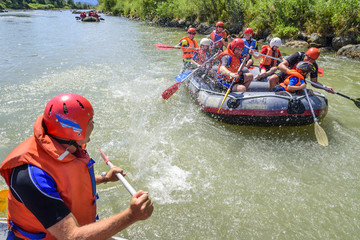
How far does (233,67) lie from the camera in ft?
18.5

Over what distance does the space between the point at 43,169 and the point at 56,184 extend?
0.37 ft

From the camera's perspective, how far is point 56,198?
1300 mm

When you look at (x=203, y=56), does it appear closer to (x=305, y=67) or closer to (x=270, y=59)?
(x=270, y=59)

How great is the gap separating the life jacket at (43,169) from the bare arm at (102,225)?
17 cm

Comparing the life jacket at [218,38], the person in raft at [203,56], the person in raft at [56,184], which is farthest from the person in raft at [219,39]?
the person in raft at [56,184]

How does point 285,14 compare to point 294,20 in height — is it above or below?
above

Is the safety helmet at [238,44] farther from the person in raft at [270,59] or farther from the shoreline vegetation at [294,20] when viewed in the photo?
the shoreline vegetation at [294,20]

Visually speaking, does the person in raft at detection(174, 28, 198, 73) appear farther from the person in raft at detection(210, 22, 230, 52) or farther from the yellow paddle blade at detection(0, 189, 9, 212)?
the yellow paddle blade at detection(0, 189, 9, 212)

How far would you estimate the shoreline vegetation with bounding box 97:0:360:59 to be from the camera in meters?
12.2

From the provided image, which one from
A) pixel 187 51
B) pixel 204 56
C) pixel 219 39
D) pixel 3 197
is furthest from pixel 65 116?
pixel 219 39

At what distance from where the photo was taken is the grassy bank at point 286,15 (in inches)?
486

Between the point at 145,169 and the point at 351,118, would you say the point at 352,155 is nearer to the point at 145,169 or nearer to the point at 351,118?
the point at 351,118

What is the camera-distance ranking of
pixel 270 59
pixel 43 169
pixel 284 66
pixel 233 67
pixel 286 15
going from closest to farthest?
pixel 43 169 → pixel 284 66 → pixel 233 67 → pixel 270 59 → pixel 286 15

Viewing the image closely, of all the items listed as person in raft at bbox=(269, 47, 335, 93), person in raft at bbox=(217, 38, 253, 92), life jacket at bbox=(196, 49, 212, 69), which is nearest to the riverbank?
person in raft at bbox=(269, 47, 335, 93)
